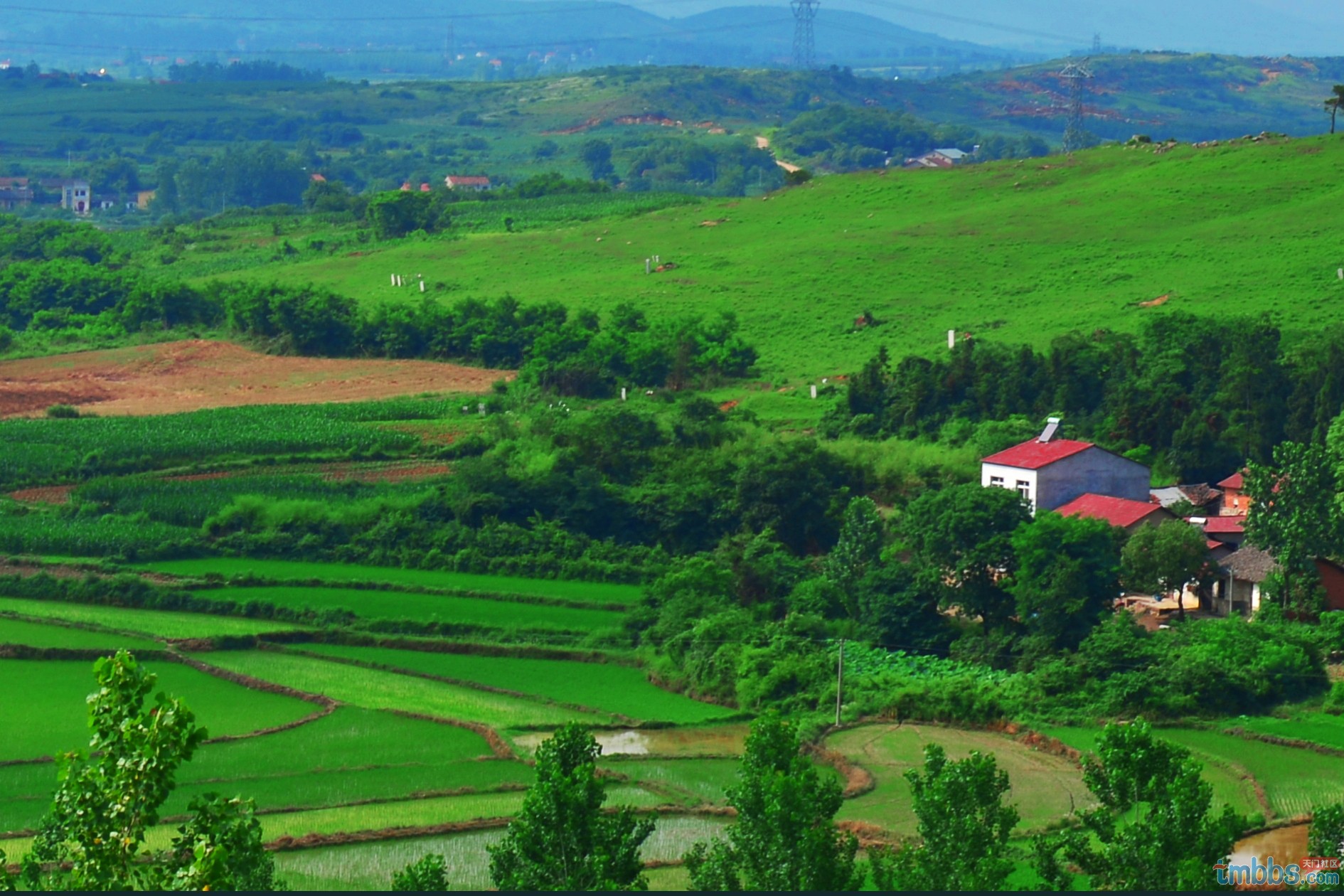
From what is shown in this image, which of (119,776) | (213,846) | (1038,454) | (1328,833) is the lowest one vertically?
(1038,454)

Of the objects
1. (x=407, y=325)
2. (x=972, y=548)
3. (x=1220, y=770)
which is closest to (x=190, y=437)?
(x=407, y=325)

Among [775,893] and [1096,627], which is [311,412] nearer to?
[1096,627]

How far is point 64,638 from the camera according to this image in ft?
121

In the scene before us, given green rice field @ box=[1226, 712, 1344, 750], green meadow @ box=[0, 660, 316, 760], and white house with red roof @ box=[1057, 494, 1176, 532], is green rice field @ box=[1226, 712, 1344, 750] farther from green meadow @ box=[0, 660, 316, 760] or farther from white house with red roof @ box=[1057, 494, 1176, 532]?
green meadow @ box=[0, 660, 316, 760]

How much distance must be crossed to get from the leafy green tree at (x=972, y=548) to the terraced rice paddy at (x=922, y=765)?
6.07m

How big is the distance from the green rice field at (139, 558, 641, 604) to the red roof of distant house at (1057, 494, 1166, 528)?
1022 cm

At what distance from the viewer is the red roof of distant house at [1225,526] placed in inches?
1714

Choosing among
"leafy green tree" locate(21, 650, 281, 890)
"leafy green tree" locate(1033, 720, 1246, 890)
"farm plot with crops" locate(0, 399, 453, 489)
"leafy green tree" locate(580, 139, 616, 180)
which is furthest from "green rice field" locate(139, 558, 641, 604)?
"leafy green tree" locate(580, 139, 616, 180)

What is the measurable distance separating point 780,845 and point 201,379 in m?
50.3

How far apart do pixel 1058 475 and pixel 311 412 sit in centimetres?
2379

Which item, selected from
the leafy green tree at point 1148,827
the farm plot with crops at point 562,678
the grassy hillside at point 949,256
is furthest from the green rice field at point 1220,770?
the grassy hillside at point 949,256

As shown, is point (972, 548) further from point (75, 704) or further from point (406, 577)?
point (75, 704)

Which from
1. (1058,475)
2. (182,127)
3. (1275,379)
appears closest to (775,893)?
(1058,475)

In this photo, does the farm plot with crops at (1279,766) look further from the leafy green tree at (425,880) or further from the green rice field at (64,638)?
the green rice field at (64,638)
